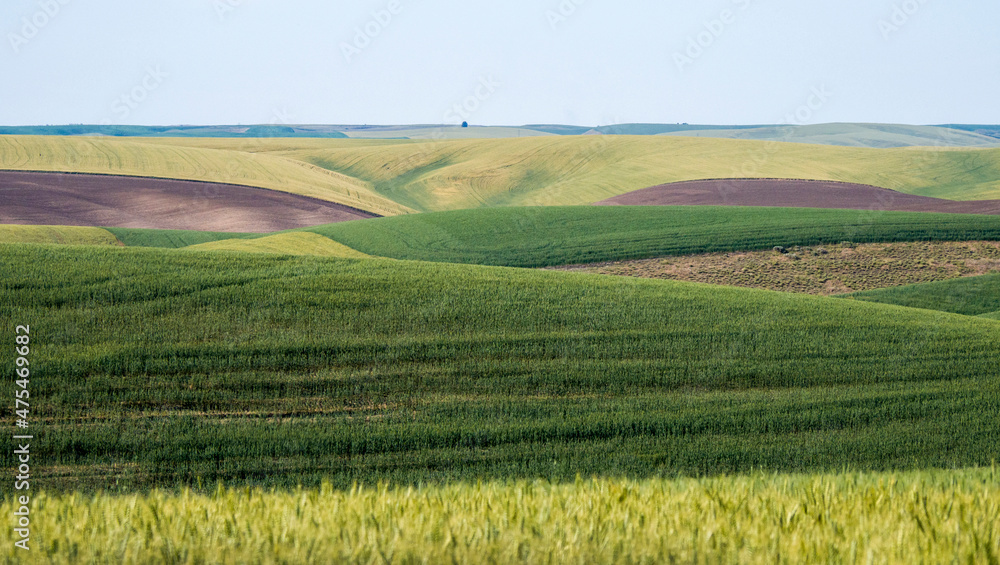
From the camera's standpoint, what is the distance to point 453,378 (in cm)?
1248

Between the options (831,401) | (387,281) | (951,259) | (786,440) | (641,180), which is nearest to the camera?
(786,440)

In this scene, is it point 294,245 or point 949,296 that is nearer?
point 949,296

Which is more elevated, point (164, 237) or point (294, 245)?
point (164, 237)

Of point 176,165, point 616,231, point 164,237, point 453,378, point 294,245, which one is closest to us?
point 453,378

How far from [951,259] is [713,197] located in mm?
30115

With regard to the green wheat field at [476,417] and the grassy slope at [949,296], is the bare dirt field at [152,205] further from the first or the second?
the grassy slope at [949,296]

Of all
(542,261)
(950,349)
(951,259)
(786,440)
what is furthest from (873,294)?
(786,440)

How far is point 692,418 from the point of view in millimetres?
11586

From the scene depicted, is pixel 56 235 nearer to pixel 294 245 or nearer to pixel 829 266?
pixel 294 245

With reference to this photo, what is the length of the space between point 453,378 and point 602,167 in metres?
74.5

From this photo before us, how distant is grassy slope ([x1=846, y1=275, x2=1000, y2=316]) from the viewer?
80.7 feet

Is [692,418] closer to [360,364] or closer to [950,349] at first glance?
[360,364]

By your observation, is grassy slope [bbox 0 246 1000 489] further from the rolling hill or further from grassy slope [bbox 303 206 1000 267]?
the rolling hill
